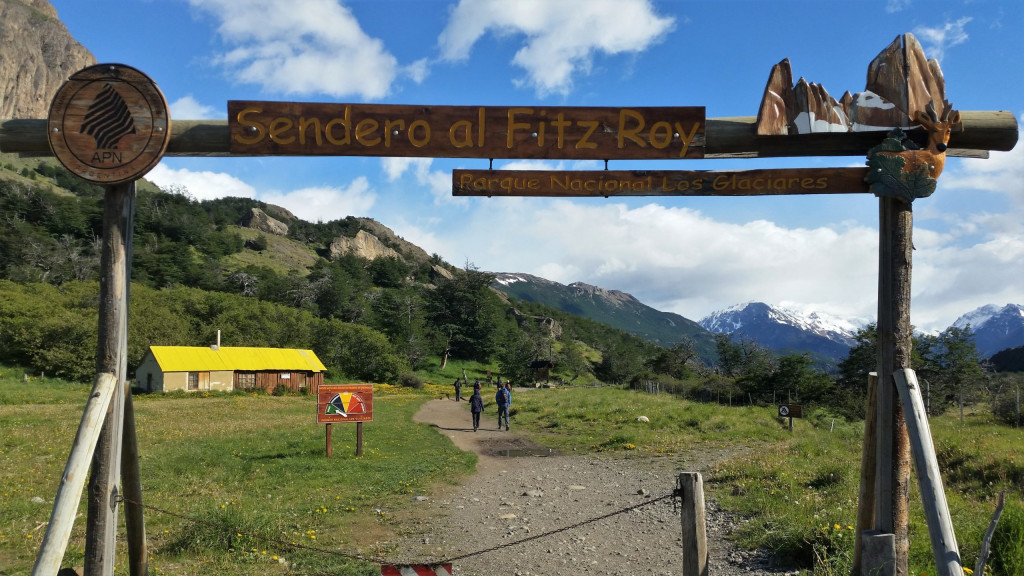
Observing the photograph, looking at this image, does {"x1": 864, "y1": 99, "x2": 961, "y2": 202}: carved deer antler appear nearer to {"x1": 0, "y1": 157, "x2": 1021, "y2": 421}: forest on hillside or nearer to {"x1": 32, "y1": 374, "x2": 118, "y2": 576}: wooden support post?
{"x1": 32, "y1": 374, "x2": 118, "y2": 576}: wooden support post

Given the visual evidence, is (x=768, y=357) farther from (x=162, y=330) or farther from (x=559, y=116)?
(x=559, y=116)

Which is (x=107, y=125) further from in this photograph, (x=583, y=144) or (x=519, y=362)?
(x=519, y=362)

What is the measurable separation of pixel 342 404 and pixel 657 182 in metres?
11.3

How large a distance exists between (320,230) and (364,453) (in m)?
180

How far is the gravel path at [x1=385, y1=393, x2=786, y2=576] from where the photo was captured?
6922mm

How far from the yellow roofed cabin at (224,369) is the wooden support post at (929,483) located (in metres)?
46.9

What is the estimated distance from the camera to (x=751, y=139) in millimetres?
5777

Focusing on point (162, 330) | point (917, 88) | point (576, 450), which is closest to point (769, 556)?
point (917, 88)

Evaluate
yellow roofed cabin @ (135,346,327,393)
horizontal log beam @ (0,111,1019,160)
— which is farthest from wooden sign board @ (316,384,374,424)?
yellow roofed cabin @ (135,346,327,393)

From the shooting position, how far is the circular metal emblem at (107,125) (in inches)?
207

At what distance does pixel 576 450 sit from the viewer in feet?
51.7

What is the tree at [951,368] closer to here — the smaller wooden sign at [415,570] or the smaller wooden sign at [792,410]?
the smaller wooden sign at [792,410]

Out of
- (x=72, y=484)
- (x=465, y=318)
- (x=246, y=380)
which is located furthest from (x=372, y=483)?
(x=465, y=318)

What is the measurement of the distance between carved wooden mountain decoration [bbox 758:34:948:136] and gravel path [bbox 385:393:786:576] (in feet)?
13.6
